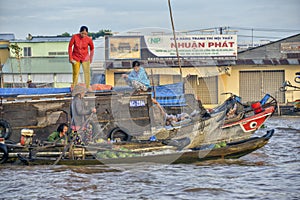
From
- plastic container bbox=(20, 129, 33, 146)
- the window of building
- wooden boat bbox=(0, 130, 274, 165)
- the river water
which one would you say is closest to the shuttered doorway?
the window of building

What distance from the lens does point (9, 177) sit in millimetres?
12109

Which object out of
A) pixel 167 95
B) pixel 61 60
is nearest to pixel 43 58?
pixel 61 60

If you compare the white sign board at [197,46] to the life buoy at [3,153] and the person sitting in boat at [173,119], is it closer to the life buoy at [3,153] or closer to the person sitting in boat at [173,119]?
the person sitting in boat at [173,119]

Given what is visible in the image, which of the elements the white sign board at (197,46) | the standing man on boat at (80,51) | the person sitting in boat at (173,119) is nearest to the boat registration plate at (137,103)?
the person sitting in boat at (173,119)

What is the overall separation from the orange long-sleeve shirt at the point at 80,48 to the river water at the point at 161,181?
2940 mm

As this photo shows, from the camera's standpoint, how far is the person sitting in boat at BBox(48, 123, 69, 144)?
12.7 meters

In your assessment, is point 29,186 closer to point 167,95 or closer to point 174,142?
point 174,142

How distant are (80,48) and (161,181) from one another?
4.30 meters

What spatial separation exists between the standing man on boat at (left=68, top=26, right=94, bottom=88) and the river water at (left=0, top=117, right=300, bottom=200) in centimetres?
265

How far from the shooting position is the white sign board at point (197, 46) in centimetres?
2953

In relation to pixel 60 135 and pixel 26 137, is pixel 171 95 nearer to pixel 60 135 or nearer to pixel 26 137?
pixel 60 135

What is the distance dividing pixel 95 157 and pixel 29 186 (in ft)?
5.87

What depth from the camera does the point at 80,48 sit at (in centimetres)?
1406

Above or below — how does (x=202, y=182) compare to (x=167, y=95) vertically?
below
